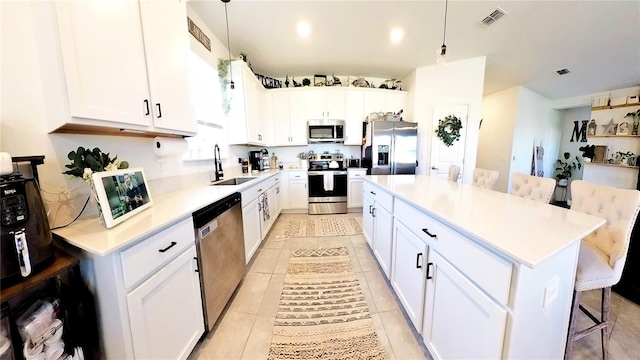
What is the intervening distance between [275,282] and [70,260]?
1.50 meters

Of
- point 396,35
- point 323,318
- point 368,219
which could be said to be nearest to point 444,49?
point 396,35

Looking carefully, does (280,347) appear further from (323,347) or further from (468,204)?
(468,204)

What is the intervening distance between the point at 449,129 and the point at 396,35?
1.88 metres

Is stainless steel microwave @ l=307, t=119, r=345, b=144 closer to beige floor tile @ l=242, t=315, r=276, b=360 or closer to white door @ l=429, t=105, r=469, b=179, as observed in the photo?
white door @ l=429, t=105, r=469, b=179

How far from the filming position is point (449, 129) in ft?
11.9

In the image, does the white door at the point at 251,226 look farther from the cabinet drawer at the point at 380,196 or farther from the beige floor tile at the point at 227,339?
the cabinet drawer at the point at 380,196

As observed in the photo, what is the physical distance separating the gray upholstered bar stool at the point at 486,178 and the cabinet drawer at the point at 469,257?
1.25m

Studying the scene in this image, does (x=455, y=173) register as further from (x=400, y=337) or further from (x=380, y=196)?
(x=400, y=337)

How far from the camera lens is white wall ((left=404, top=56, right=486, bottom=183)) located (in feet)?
11.5

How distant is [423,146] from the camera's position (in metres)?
3.86

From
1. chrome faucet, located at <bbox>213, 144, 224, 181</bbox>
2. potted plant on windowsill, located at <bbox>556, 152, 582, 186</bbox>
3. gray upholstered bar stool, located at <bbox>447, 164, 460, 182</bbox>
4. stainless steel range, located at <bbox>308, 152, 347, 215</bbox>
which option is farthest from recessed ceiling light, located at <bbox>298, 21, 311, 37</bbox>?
potted plant on windowsill, located at <bbox>556, 152, 582, 186</bbox>

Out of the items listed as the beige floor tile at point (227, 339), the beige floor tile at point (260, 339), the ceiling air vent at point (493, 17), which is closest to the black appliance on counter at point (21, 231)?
the beige floor tile at point (227, 339)

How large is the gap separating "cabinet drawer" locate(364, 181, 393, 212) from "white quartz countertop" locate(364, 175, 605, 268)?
0.28 m

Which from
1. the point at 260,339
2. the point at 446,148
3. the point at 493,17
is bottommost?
the point at 260,339
